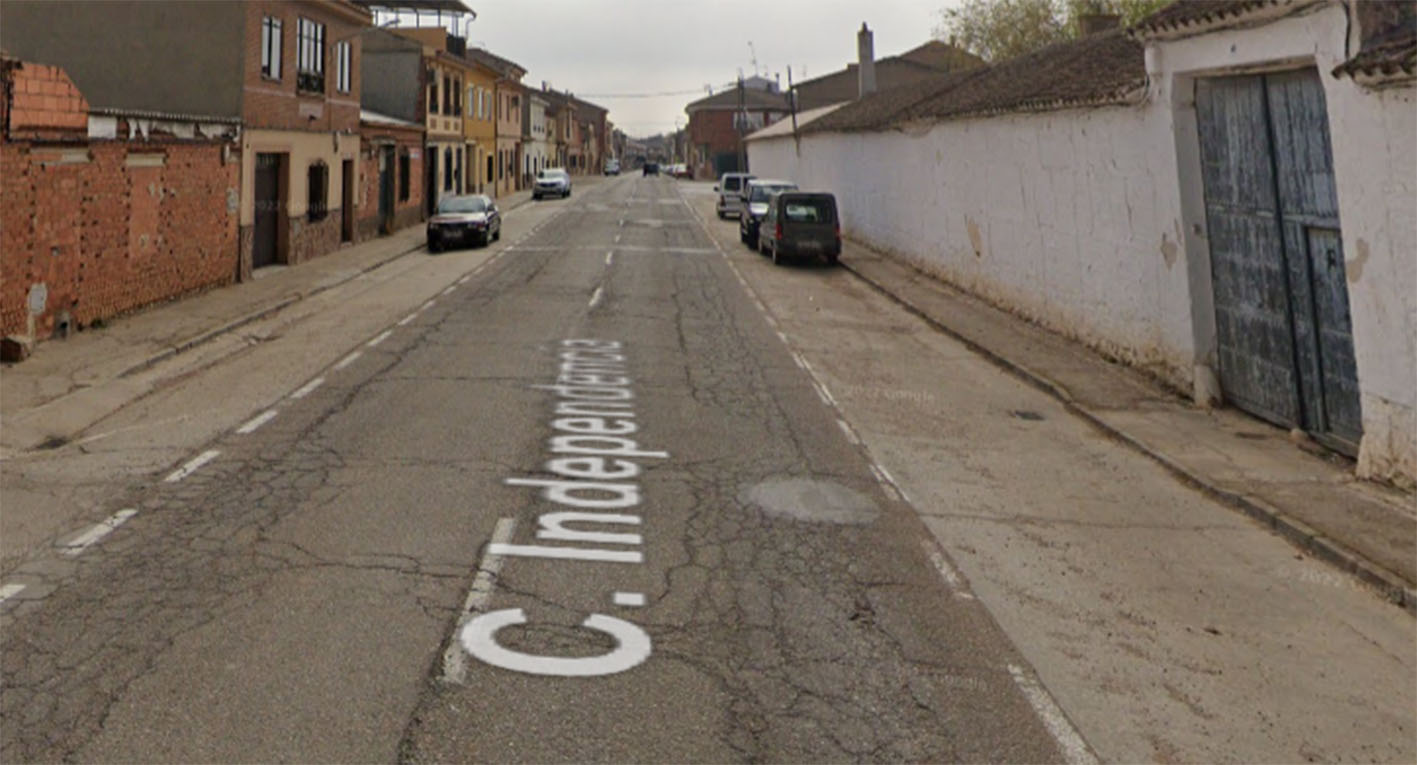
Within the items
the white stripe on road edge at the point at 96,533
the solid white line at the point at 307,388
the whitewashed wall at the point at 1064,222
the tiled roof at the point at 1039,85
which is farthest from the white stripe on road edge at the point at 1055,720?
the tiled roof at the point at 1039,85

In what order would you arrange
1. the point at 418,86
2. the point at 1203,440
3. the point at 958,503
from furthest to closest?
the point at 418,86 → the point at 1203,440 → the point at 958,503

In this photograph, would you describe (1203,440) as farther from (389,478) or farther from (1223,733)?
(389,478)

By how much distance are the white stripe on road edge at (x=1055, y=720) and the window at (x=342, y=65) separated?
28.0 metres

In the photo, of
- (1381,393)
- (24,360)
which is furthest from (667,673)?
(24,360)

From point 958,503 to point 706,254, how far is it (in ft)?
77.2

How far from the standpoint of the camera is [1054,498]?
30.1 ft

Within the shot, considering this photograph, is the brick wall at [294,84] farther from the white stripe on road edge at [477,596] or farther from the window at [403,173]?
the white stripe on road edge at [477,596]

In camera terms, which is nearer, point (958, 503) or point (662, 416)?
point (958, 503)

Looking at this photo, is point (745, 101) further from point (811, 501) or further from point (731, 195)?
point (811, 501)

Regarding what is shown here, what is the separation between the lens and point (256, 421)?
36.2 feet

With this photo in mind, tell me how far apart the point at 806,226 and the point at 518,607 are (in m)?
23.2

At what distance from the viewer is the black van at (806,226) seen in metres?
28.4

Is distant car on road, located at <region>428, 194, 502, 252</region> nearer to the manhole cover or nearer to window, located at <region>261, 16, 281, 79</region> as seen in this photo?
window, located at <region>261, 16, 281, 79</region>

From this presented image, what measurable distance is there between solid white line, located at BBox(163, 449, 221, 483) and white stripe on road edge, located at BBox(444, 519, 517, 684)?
3.22 m
